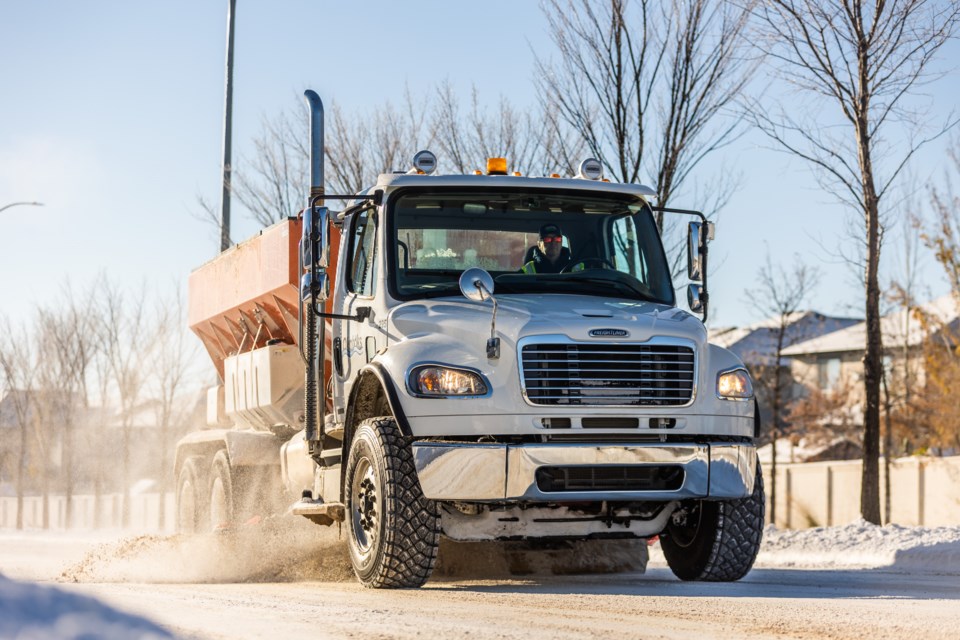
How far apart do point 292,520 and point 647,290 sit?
12.2 ft

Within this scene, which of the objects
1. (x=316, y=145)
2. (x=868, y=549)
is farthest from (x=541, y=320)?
(x=868, y=549)

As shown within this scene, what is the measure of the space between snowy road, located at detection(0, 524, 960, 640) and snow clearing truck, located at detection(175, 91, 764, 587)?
45 centimetres

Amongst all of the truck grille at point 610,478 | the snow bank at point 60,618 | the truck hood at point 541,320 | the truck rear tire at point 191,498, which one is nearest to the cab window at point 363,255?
the truck hood at point 541,320

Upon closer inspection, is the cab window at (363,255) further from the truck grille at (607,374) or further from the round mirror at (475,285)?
the truck grille at (607,374)

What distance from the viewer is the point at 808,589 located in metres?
9.50

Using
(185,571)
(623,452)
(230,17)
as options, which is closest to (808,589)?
(623,452)

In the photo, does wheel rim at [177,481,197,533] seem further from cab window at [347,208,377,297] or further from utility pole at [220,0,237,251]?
utility pole at [220,0,237,251]

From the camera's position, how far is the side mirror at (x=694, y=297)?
32.8ft

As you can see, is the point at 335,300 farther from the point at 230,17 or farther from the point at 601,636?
the point at 230,17

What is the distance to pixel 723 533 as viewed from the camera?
9336 millimetres

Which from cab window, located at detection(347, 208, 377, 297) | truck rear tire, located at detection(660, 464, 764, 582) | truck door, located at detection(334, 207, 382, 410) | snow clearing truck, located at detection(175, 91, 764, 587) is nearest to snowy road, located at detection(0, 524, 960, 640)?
truck rear tire, located at detection(660, 464, 764, 582)

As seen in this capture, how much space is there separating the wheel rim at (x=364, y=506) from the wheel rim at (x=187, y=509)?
514 cm

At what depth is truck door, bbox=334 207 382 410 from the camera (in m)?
9.61

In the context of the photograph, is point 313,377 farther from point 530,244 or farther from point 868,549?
point 868,549
